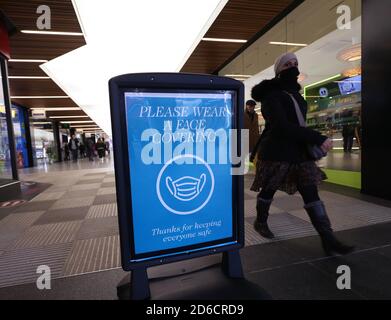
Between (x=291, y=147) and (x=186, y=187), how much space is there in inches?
43.4

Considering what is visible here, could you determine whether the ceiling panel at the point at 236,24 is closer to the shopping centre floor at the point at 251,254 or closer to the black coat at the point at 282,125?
the black coat at the point at 282,125

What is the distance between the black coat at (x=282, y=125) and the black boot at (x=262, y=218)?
1.45 feet

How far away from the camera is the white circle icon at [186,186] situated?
4.66 feet

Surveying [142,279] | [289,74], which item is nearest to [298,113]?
[289,74]

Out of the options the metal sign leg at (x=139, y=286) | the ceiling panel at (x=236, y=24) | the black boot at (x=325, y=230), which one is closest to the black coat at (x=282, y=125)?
the black boot at (x=325, y=230)

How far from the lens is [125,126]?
130 centimetres

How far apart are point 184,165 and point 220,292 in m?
0.69

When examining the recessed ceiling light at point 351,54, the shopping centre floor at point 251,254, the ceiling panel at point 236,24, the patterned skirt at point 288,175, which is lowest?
the shopping centre floor at point 251,254

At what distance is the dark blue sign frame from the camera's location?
1.28 meters

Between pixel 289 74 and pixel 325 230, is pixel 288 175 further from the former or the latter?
pixel 289 74

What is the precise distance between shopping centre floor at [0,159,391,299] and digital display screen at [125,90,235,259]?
309mm

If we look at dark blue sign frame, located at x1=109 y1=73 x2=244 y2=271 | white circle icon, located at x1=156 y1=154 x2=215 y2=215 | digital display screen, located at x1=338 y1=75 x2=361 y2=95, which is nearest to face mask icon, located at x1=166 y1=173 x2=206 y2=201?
white circle icon, located at x1=156 y1=154 x2=215 y2=215

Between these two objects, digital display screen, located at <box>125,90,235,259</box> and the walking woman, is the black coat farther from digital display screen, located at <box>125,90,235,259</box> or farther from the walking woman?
digital display screen, located at <box>125,90,235,259</box>

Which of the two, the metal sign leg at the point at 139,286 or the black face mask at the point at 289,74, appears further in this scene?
the black face mask at the point at 289,74
